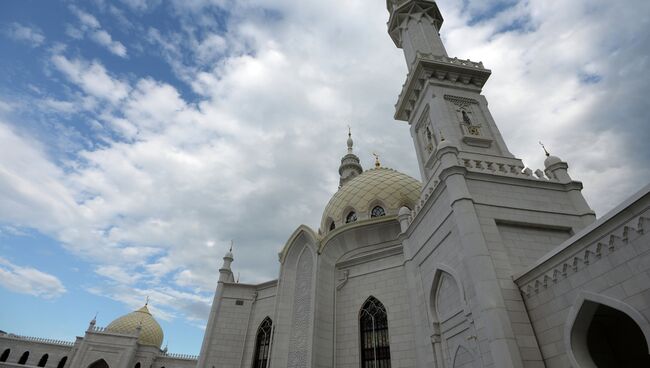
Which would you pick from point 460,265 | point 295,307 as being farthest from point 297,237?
point 460,265

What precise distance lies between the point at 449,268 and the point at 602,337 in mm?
3346

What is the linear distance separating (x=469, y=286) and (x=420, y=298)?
3021 mm

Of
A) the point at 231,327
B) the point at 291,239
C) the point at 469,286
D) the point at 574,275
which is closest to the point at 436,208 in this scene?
the point at 469,286

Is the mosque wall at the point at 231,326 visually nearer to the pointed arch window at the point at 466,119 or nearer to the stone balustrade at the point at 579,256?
the pointed arch window at the point at 466,119

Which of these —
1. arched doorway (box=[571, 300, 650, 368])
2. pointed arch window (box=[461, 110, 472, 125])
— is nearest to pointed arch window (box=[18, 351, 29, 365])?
pointed arch window (box=[461, 110, 472, 125])

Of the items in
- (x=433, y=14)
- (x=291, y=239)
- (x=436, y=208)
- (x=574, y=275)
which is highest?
(x=433, y=14)

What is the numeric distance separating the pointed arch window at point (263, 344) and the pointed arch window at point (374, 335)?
537cm

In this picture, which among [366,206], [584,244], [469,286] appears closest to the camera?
[584,244]

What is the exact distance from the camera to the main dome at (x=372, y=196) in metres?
19.0

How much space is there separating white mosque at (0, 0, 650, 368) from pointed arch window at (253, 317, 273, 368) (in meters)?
0.08

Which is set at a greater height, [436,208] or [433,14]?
[433,14]

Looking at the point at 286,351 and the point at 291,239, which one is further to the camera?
the point at 291,239

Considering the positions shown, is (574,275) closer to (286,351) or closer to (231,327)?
Answer: (286,351)

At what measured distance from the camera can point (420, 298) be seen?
1102cm
